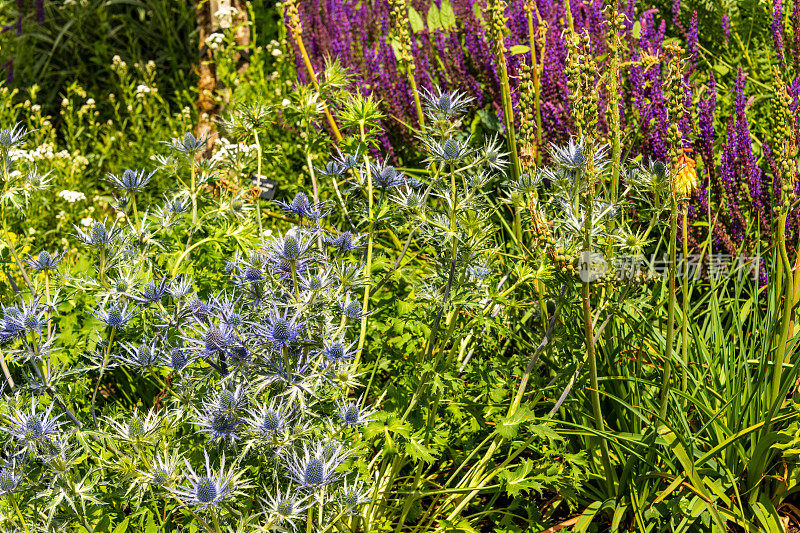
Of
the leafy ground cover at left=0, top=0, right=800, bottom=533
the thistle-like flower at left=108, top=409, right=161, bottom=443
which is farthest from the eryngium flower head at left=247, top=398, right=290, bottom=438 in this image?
the thistle-like flower at left=108, top=409, right=161, bottom=443

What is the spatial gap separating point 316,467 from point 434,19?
2.96 meters

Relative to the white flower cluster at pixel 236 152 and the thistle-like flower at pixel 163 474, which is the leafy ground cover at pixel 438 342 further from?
the white flower cluster at pixel 236 152

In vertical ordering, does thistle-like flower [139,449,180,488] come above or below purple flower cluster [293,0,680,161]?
below

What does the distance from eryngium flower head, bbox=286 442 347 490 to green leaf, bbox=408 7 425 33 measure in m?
2.84

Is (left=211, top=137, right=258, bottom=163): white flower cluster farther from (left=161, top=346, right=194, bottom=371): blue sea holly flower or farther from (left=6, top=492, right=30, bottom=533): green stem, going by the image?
(left=6, top=492, right=30, bottom=533): green stem

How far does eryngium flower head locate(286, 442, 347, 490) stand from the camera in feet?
4.71

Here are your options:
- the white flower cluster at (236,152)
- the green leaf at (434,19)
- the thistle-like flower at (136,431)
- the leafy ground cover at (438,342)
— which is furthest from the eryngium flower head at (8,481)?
the green leaf at (434,19)

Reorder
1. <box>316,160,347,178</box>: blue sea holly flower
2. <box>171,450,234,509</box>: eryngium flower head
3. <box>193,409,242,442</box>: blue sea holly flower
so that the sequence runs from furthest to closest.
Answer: <box>316,160,347,178</box>: blue sea holly flower → <box>193,409,242,442</box>: blue sea holly flower → <box>171,450,234,509</box>: eryngium flower head

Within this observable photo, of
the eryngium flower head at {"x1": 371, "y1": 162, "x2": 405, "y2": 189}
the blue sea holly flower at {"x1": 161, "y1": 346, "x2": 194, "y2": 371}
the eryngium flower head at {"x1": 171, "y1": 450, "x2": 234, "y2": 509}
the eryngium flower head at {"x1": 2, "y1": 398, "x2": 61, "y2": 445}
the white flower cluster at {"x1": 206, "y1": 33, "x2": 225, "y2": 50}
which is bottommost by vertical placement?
the eryngium flower head at {"x1": 171, "y1": 450, "x2": 234, "y2": 509}

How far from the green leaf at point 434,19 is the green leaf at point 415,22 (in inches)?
2.0

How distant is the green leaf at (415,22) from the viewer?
3.89 meters

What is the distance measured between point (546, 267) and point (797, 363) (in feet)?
2.44

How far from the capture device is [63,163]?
4344mm

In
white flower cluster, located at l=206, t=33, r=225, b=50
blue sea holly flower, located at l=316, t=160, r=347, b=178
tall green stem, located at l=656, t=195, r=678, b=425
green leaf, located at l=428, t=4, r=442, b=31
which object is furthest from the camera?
white flower cluster, located at l=206, t=33, r=225, b=50
